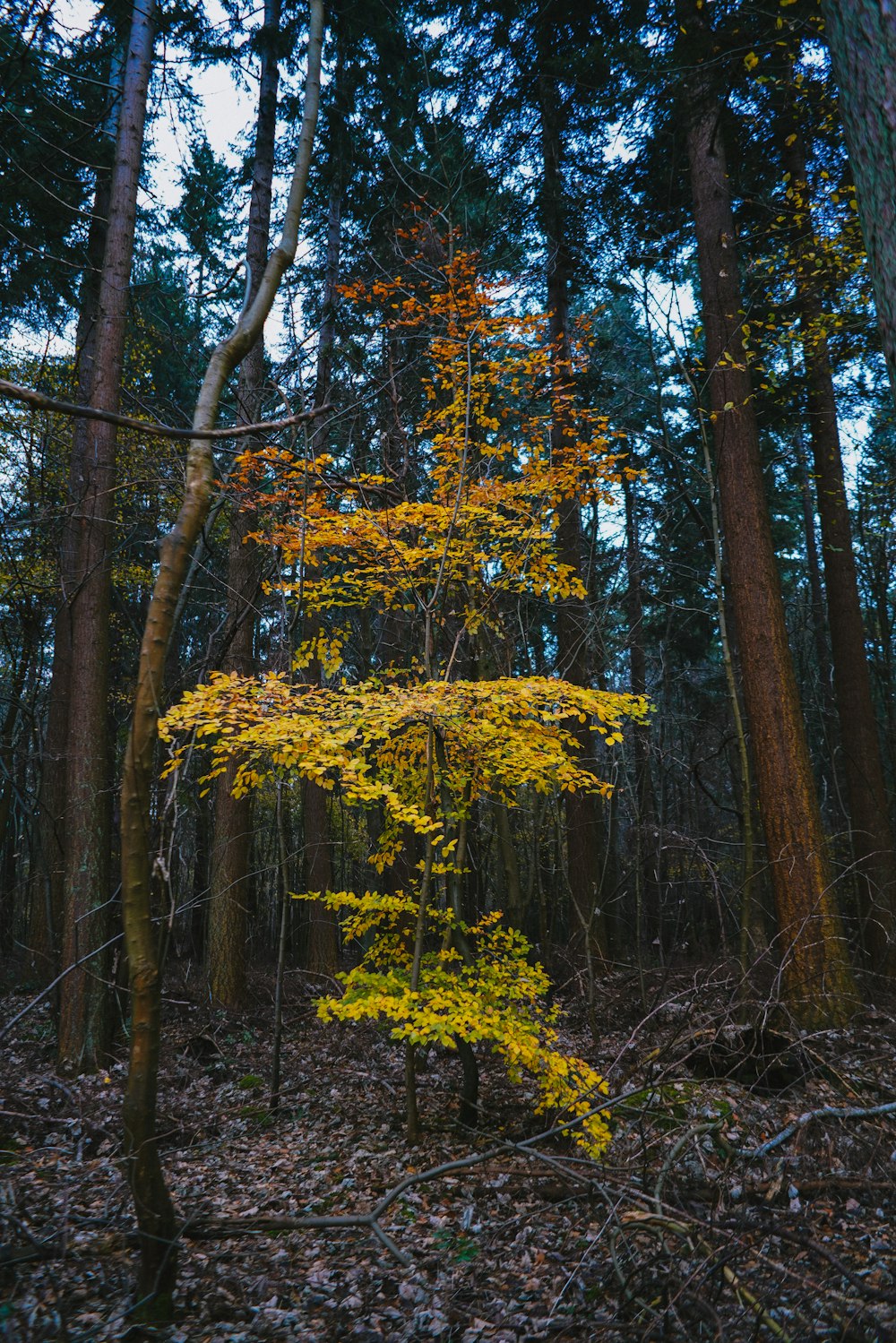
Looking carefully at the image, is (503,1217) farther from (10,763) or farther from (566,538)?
(10,763)

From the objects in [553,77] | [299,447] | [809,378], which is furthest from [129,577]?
[809,378]

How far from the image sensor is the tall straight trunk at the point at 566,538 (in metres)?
10.3

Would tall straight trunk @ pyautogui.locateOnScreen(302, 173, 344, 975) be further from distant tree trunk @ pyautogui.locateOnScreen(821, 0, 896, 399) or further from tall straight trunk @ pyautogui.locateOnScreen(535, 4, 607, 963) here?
distant tree trunk @ pyautogui.locateOnScreen(821, 0, 896, 399)

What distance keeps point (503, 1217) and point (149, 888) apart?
335 centimetres

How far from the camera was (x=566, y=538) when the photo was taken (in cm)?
1073

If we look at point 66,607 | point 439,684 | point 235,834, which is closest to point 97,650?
point 66,607

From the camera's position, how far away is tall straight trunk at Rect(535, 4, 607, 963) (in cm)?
1027

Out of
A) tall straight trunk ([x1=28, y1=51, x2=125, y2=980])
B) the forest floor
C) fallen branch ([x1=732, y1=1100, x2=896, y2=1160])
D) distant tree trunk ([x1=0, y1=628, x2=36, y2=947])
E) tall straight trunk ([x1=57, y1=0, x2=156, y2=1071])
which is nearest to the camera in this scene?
the forest floor

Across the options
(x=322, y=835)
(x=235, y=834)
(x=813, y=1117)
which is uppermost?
(x=235, y=834)

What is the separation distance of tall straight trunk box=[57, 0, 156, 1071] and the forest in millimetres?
52

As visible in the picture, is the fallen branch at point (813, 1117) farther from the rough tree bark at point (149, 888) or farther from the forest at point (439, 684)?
the rough tree bark at point (149, 888)

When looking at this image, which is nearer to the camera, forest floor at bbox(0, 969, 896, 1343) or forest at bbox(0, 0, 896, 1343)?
forest floor at bbox(0, 969, 896, 1343)

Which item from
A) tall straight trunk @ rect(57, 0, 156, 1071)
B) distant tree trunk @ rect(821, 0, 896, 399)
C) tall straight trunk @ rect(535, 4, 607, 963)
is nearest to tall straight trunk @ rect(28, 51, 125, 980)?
tall straight trunk @ rect(57, 0, 156, 1071)

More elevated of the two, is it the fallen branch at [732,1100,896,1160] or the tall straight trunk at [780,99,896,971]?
the tall straight trunk at [780,99,896,971]
